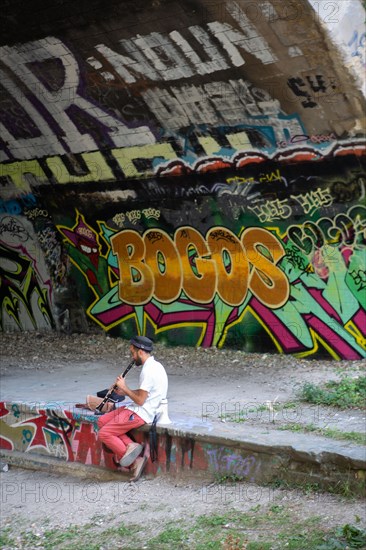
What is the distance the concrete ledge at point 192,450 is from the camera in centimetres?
657

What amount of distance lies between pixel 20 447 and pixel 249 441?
342 centimetres

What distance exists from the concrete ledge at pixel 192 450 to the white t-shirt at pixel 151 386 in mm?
198

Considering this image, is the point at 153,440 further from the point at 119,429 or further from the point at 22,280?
the point at 22,280

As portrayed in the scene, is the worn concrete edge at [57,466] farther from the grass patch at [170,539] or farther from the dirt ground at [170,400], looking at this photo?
the grass patch at [170,539]

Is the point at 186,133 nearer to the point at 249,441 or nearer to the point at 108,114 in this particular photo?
the point at 108,114

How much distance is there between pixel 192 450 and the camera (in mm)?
7473

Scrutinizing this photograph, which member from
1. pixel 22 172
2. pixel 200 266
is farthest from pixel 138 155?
pixel 22 172

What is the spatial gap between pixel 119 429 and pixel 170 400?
1.56m

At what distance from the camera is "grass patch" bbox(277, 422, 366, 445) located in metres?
6.94

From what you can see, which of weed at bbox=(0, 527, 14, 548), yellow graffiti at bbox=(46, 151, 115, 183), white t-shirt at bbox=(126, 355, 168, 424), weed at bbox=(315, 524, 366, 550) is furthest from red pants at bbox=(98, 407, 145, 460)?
yellow graffiti at bbox=(46, 151, 115, 183)

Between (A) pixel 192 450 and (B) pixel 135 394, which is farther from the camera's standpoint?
(B) pixel 135 394

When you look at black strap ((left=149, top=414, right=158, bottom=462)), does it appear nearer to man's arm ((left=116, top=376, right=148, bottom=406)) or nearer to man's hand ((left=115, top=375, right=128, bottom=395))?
man's arm ((left=116, top=376, right=148, bottom=406))

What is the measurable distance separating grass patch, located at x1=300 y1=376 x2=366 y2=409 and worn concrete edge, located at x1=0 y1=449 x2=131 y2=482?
89.1 inches

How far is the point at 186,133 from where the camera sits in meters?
11.1
